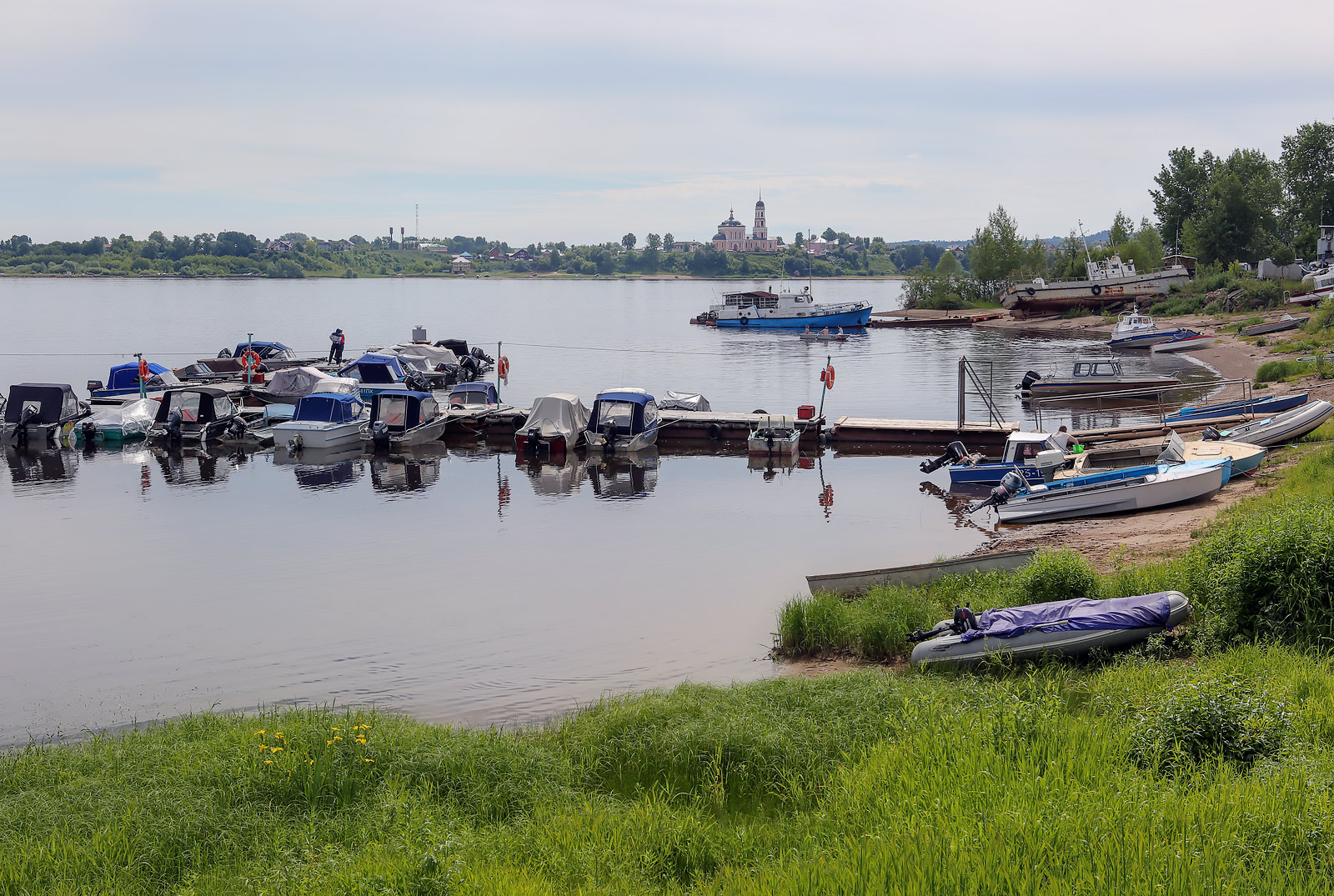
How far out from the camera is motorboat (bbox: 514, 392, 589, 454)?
1337 inches

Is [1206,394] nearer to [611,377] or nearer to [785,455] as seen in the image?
[785,455]

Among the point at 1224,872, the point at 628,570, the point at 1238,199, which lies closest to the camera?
the point at 1224,872

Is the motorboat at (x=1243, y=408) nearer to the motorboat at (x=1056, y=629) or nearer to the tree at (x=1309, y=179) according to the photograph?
the motorboat at (x=1056, y=629)

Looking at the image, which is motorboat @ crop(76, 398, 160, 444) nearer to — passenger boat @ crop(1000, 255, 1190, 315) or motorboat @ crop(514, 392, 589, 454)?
motorboat @ crop(514, 392, 589, 454)

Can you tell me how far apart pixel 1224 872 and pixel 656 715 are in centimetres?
606

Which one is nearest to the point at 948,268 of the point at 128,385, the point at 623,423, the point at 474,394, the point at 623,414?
the point at 474,394

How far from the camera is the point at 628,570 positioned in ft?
67.2

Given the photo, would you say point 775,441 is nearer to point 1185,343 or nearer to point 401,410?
point 401,410

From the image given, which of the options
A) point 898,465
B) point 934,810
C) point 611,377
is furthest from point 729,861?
point 611,377

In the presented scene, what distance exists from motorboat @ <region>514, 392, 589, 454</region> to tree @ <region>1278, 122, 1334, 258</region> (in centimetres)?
9311

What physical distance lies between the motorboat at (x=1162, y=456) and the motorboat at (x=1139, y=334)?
45953 mm

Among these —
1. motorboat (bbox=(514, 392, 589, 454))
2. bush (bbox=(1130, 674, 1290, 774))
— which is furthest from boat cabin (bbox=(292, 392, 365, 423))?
bush (bbox=(1130, 674, 1290, 774))

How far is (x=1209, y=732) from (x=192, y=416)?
3680cm

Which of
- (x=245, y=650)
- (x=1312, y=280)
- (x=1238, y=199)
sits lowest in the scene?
(x=245, y=650)
